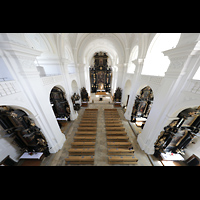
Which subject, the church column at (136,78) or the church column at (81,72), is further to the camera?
the church column at (81,72)

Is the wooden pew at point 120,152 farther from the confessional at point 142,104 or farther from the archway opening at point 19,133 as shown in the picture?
the archway opening at point 19,133

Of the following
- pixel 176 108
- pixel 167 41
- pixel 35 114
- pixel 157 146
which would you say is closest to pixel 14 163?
pixel 35 114

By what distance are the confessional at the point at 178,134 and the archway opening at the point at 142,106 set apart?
97.0 inches

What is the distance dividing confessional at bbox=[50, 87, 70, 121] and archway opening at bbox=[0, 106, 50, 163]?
280cm

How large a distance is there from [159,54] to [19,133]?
32.0ft

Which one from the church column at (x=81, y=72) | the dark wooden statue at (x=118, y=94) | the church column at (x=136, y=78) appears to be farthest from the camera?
the dark wooden statue at (x=118, y=94)

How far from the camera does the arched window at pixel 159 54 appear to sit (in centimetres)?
448

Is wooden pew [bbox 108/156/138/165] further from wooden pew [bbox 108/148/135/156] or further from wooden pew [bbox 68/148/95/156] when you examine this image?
wooden pew [bbox 68/148/95/156]

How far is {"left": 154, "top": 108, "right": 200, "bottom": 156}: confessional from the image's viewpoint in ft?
11.2

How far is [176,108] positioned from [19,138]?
7.86 m

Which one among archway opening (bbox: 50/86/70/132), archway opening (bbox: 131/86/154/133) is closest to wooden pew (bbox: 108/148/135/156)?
archway opening (bbox: 131/86/154/133)

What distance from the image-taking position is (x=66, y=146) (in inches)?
219

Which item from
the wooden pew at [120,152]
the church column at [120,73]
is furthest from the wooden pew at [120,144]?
the church column at [120,73]

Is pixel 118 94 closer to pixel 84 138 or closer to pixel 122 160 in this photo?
pixel 84 138
